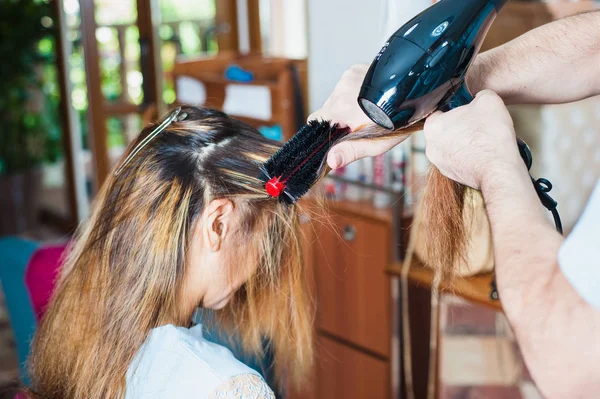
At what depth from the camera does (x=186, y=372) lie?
1.03 metres

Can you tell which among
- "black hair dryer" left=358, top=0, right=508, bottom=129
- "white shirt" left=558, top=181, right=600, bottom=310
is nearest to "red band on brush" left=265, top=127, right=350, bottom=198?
"black hair dryer" left=358, top=0, right=508, bottom=129

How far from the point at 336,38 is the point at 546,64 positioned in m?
1.21

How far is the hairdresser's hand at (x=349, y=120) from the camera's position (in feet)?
3.03

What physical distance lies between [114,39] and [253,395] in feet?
9.09

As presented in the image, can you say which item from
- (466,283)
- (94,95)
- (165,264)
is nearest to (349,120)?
(165,264)

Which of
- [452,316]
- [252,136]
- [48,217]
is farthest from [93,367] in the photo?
[48,217]

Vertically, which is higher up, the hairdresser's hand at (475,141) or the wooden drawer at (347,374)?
the hairdresser's hand at (475,141)

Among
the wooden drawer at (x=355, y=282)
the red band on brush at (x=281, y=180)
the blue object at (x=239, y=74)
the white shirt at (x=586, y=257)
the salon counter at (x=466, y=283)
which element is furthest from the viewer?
the blue object at (x=239, y=74)

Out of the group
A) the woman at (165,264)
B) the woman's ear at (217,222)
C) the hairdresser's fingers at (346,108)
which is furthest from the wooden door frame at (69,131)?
the hairdresser's fingers at (346,108)

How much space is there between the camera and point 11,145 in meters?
3.96

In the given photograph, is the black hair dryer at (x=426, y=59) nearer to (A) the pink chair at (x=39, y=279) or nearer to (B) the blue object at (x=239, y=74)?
(A) the pink chair at (x=39, y=279)

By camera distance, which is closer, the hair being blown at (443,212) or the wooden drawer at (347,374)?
the hair being blown at (443,212)

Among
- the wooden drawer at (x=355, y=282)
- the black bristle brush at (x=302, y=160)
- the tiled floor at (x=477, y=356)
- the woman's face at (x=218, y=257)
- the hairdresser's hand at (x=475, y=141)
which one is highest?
the hairdresser's hand at (x=475, y=141)

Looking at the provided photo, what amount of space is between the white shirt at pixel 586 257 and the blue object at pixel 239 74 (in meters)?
1.71
